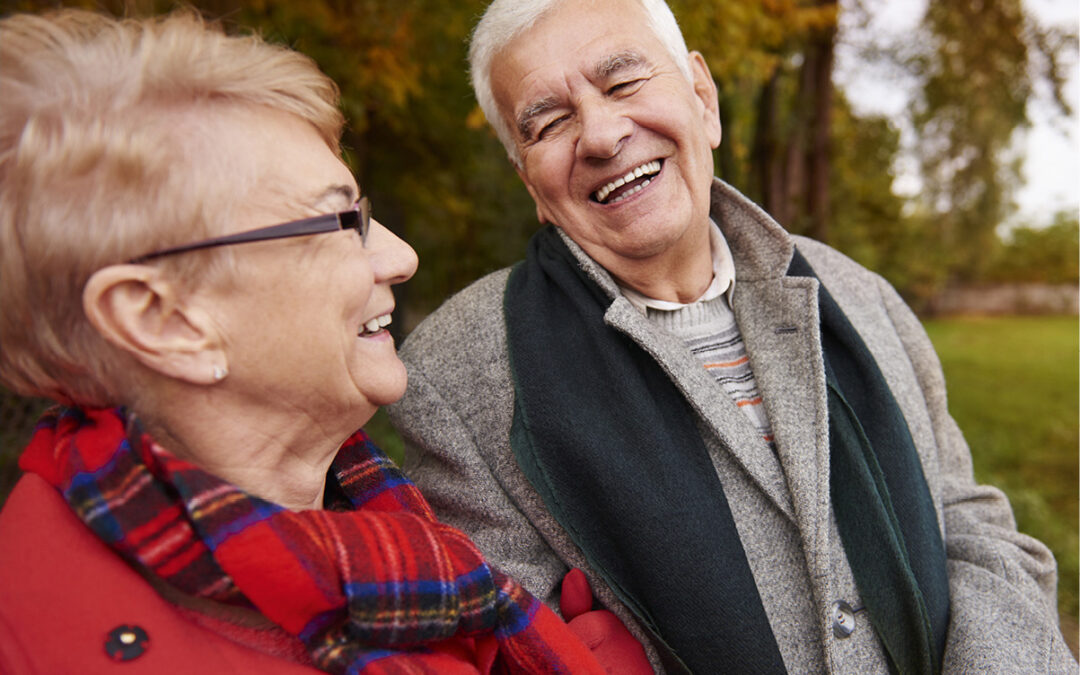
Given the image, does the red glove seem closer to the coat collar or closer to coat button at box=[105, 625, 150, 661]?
the coat collar

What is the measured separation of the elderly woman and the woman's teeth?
0.09m

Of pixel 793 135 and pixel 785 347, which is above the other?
pixel 793 135

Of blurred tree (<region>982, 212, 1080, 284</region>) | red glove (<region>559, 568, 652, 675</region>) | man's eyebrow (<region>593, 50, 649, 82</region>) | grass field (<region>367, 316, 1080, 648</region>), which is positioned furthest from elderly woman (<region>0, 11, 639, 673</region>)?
blurred tree (<region>982, 212, 1080, 284</region>)

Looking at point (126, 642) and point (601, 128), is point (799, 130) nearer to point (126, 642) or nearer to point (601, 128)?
point (601, 128)

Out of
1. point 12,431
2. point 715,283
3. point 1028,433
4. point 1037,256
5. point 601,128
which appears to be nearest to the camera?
point 601,128

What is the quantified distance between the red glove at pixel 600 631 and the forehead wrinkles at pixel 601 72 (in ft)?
3.81

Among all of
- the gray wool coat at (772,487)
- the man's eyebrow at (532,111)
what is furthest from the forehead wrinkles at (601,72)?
the gray wool coat at (772,487)

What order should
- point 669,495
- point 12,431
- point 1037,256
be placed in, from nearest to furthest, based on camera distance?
point 669,495 < point 12,431 < point 1037,256

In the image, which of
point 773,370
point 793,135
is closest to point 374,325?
point 773,370

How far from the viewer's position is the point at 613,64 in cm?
194

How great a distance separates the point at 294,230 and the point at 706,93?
1434mm

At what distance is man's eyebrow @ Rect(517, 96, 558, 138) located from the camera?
6.48 ft

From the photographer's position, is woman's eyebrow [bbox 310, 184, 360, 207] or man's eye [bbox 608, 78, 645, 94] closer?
woman's eyebrow [bbox 310, 184, 360, 207]

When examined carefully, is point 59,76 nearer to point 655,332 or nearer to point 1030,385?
point 655,332
